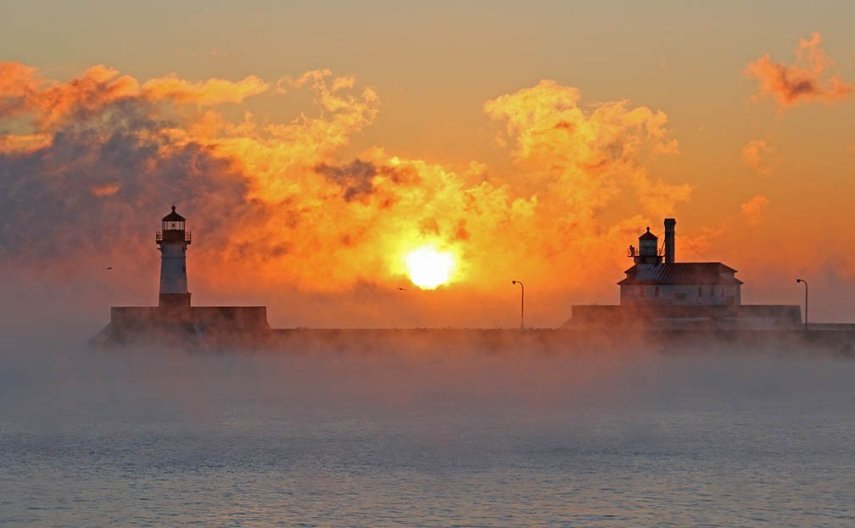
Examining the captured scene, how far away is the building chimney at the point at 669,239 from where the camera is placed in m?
118

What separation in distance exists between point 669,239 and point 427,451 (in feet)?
224

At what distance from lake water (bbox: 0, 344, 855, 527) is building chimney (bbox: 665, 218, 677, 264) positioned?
382 inches

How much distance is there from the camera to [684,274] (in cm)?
11538

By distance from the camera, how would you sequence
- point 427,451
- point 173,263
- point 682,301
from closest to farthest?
1. point 427,451
2. point 173,263
3. point 682,301

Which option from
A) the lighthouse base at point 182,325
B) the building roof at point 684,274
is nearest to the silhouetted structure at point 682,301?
the building roof at point 684,274

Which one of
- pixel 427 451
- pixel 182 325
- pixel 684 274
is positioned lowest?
pixel 427 451

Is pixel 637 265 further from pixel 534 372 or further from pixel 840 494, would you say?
pixel 840 494

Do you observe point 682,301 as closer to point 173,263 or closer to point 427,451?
point 173,263

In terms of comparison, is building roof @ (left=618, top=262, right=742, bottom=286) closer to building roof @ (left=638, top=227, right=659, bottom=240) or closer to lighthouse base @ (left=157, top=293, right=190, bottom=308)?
building roof @ (left=638, top=227, right=659, bottom=240)

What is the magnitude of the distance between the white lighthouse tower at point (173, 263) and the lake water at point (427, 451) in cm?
680

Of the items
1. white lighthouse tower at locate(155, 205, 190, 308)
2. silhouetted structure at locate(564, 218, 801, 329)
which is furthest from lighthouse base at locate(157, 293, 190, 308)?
silhouetted structure at locate(564, 218, 801, 329)

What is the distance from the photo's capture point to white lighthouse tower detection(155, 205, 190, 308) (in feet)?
320

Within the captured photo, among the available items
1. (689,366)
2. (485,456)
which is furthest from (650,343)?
(485,456)

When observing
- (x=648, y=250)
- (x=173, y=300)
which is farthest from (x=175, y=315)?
(x=648, y=250)
